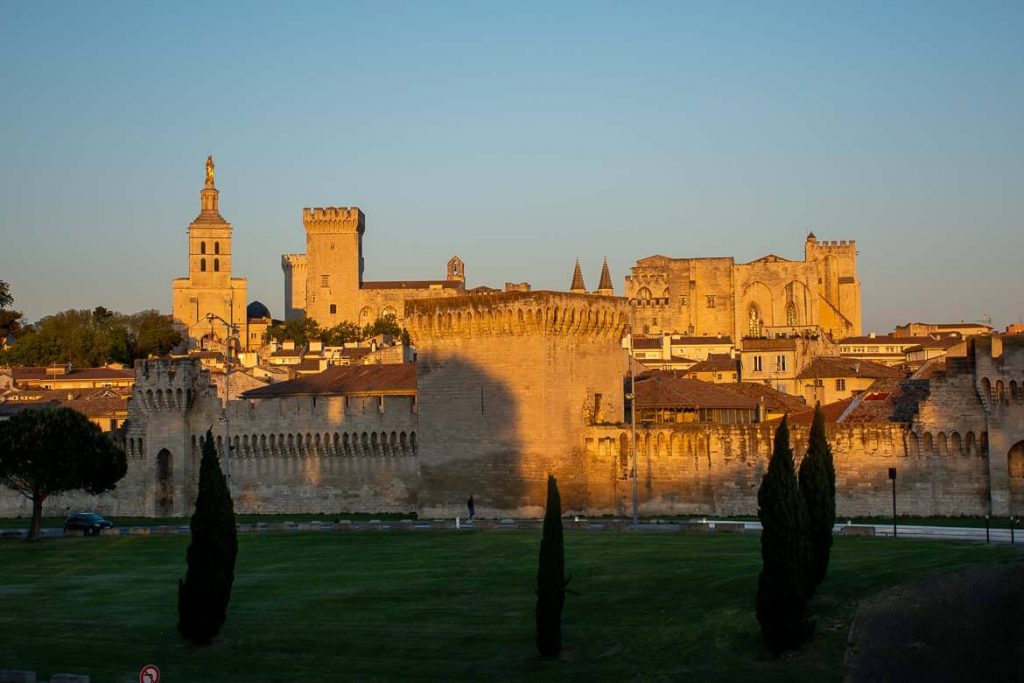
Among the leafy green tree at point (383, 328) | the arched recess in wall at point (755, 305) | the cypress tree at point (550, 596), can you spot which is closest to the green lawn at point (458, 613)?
the cypress tree at point (550, 596)

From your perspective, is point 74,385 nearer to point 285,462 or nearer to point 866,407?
point 285,462

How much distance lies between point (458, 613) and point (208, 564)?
643cm

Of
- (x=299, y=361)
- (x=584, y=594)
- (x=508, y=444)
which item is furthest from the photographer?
(x=299, y=361)

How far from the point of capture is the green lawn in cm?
3747

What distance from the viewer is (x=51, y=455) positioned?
2714 inches

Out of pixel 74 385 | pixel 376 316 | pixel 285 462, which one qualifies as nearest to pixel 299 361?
pixel 74 385

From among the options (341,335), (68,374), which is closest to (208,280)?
(341,335)

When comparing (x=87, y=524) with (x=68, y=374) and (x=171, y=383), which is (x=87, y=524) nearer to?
(x=171, y=383)

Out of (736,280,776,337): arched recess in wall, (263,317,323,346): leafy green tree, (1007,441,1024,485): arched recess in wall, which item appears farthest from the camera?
(736,280,776,337): arched recess in wall

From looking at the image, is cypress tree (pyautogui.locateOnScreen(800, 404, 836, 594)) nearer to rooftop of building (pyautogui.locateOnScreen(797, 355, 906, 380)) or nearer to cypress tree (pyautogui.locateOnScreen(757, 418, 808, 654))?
cypress tree (pyautogui.locateOnScreen(757, 418, 808, 654))

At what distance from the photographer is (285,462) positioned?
75188 millimetres

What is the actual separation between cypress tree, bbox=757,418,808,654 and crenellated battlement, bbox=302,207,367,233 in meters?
163

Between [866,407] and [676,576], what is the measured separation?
83.7 feet

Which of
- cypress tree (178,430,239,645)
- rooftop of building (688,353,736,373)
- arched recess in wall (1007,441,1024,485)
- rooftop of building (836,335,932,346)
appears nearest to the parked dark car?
cypress tree (178,430,239,645)
